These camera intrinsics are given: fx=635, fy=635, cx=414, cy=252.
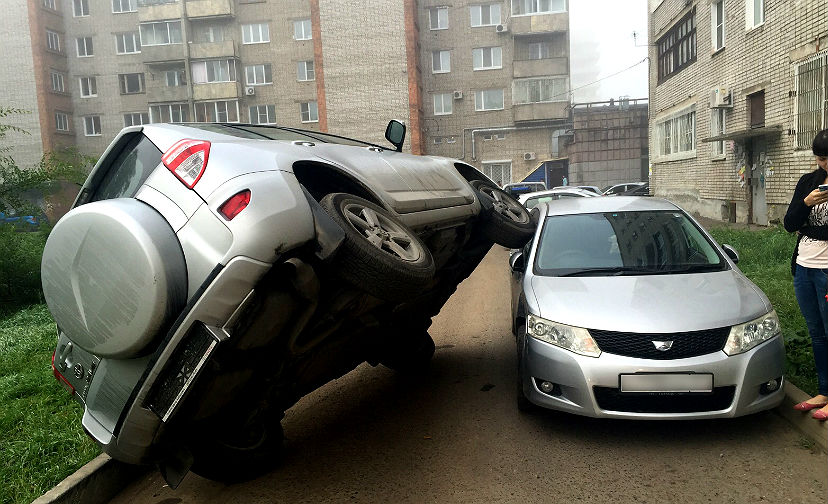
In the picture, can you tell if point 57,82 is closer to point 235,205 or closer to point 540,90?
point 540,90

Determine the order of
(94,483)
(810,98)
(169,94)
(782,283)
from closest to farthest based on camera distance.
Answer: (94,483)
(782,283)
(810,98)
(169,94)

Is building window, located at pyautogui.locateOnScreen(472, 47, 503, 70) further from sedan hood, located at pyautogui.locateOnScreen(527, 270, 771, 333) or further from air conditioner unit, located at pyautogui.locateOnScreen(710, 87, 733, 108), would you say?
sedan hood, located at pyautogui.locateOnScreen(527, 270, 771, 333)

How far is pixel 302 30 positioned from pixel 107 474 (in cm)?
4146

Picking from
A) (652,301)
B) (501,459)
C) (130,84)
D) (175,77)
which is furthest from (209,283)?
(130,84)

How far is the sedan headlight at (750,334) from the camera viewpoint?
12.6 feet

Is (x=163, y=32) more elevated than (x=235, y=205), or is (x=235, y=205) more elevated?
(x=163, y=32)

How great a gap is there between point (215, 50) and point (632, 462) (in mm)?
43200

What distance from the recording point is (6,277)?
1104 cm

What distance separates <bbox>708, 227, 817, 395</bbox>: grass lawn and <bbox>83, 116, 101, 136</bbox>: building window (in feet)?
140

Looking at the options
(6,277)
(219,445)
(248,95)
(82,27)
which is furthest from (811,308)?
(82,27)

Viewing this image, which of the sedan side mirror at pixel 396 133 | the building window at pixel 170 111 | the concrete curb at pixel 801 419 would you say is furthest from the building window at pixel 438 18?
the concrete curb at pixel 801 419

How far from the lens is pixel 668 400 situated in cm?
379

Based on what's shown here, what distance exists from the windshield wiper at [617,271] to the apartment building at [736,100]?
32.2 ft

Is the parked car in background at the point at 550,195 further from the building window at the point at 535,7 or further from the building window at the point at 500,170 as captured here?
the building window at the point at 535,7
